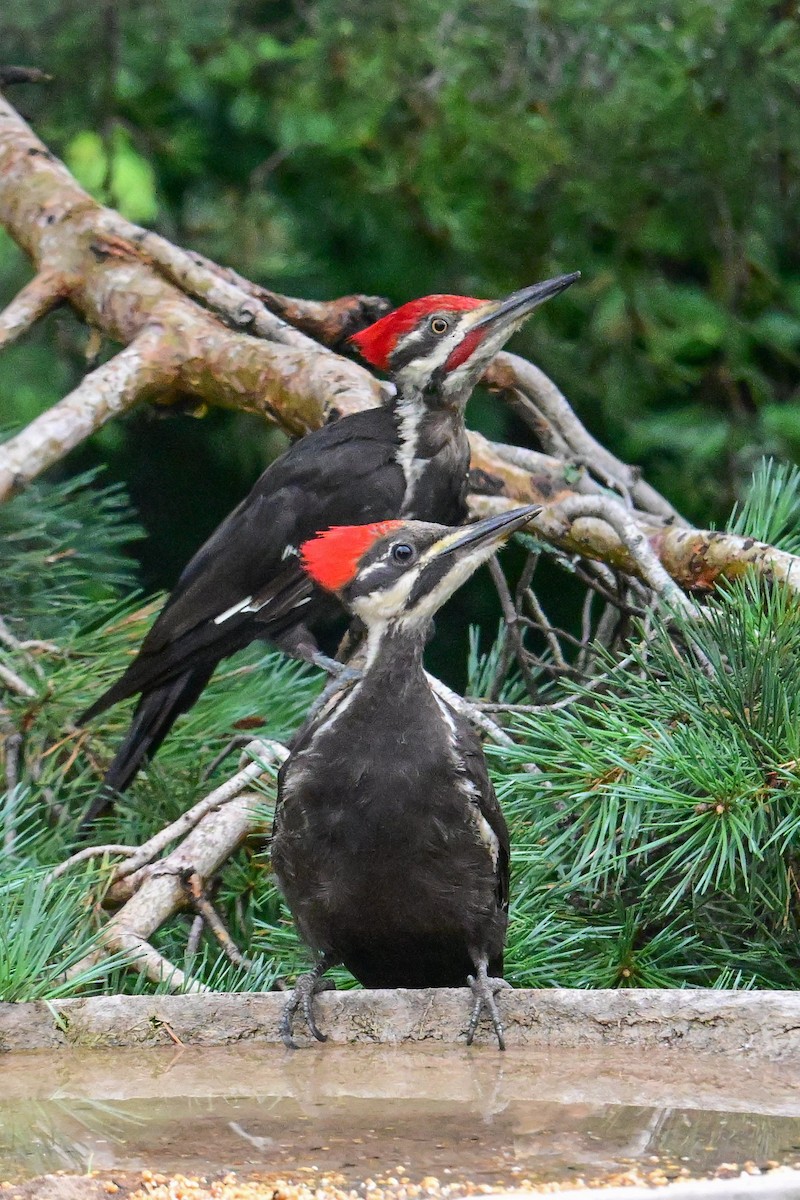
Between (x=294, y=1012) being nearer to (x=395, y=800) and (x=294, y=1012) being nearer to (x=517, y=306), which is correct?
(x=395, y=800)

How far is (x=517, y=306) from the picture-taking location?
8.82 ft

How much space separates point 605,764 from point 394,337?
3.98ft

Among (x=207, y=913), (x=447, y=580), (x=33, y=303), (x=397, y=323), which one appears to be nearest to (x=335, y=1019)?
(x=207, y=913)

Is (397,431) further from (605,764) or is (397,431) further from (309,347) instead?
(605,764)

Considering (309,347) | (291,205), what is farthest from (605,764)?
(291,205)

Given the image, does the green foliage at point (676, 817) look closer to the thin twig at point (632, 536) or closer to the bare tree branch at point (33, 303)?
the thin twig at point (632, 536)

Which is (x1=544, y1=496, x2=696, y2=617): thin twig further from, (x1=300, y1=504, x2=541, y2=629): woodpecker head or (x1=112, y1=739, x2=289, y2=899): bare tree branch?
(x1=112, y1=739, x2=289, y2=899): bare tree branch

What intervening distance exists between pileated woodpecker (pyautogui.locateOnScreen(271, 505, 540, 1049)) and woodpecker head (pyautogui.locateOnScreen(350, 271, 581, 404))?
73cm

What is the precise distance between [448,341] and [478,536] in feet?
2.68

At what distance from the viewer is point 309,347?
2879 millimetres

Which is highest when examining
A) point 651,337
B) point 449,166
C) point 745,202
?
point 449,166

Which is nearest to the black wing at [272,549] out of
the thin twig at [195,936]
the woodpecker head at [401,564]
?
the thin twig at [195,936]

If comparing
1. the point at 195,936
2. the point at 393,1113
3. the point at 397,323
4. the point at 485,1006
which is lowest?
the point at 195,936

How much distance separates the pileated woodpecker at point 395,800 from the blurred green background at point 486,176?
5.03ft
